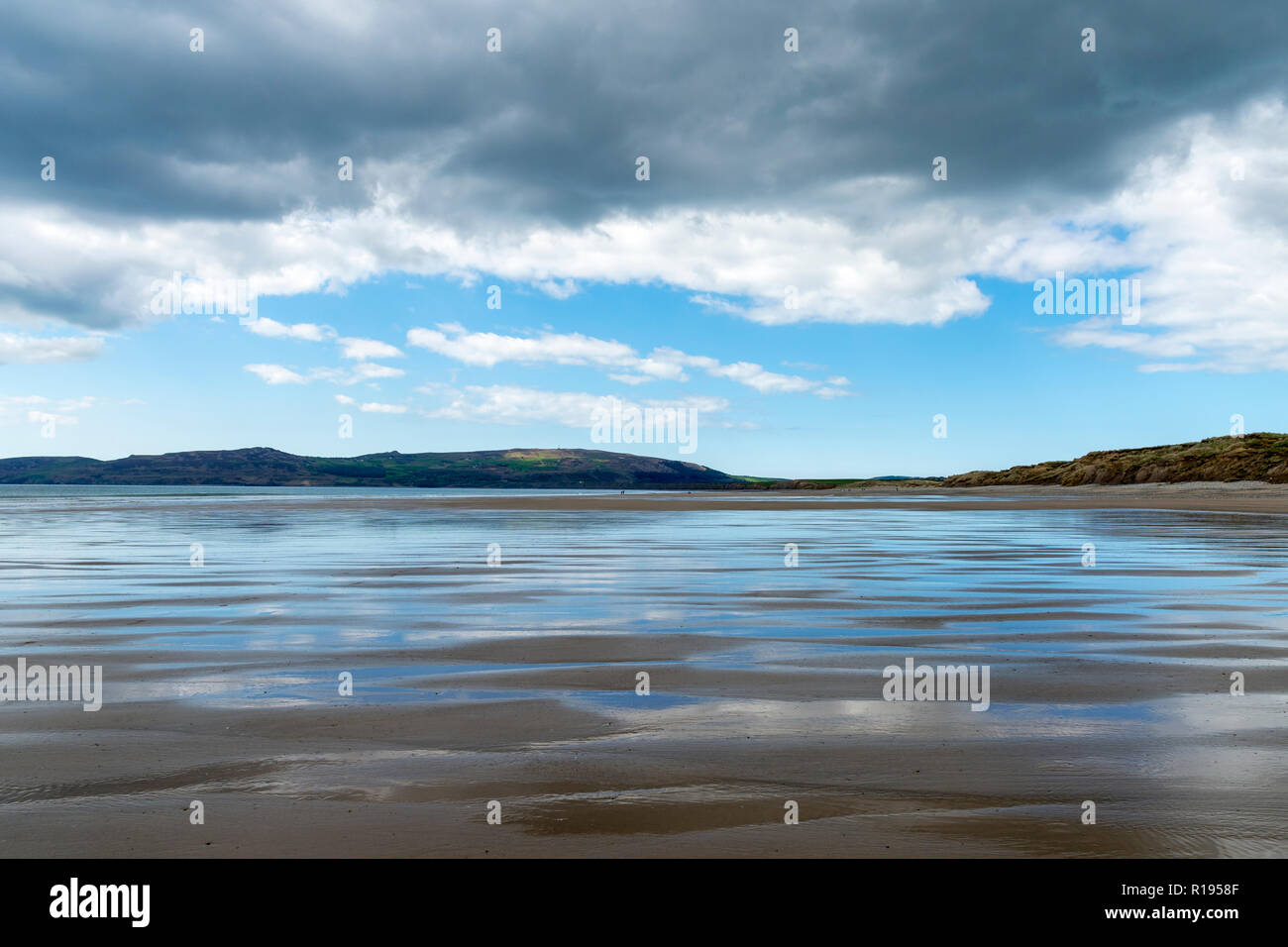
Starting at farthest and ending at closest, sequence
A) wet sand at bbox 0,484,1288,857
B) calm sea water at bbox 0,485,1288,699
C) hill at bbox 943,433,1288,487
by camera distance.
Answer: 1. hill at bbox 943,433,1288,487
2. calm sea water at bbox 0,485,1288,699
3. wet sand at bbox 0,484,1288,857

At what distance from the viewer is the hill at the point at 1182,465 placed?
2916 inches

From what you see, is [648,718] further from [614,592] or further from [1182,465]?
[1182,465]

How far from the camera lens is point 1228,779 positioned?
497 centimetres

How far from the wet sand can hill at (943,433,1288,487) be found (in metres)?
70.9

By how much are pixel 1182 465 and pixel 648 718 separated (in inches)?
3587

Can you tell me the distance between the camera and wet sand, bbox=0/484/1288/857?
4.30m

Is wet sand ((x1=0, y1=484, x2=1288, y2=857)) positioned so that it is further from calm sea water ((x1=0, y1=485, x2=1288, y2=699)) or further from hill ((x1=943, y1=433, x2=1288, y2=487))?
hill ((x1=943, y1=433, x2=1288, y2=487))

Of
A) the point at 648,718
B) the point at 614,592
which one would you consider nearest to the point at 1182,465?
the point at 614,592

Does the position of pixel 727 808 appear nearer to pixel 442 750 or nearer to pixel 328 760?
pixel 442 750

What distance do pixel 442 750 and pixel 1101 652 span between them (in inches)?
276

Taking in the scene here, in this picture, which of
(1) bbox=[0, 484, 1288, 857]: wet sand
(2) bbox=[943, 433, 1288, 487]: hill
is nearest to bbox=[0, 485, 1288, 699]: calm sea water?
(1) bbox=[0, 484, 1288, 857]: wet sand

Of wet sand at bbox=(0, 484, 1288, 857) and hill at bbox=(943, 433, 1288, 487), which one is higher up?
hill at bbox=(943, 433, 1288, 487)

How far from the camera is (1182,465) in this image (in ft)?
266

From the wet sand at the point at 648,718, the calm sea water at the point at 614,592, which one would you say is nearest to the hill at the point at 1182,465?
the calm sea water at the point at 614,592
